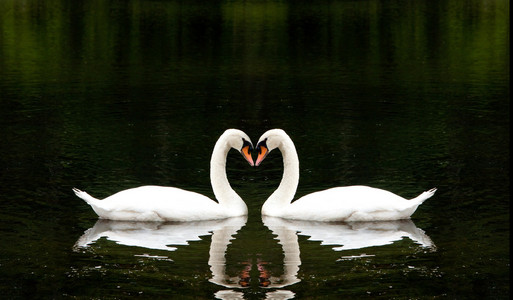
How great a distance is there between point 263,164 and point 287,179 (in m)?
4.09

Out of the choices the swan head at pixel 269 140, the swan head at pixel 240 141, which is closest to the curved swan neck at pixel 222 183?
the swan head at pixel 240 141

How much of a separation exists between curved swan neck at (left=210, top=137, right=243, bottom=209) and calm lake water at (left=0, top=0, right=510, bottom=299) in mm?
347

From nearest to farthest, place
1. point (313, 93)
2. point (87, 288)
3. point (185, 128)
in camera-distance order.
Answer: point (87, 288) < point (185, 128) < point (313, 93)

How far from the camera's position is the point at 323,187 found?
17094mm

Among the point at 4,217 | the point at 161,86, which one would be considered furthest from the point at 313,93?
the point at 4,217

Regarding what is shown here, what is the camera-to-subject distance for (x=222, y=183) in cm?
1513

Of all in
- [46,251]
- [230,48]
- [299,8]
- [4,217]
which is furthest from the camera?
[299,8]

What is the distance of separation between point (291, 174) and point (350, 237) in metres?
1.86

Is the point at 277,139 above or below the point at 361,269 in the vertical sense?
above

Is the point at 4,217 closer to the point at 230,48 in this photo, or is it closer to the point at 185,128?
the point at 185,128

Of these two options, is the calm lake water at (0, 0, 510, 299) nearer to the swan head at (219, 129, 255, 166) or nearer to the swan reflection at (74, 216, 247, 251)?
the swan reflection at (74, 216, 247, 251)

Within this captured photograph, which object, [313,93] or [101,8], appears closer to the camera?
[313,93]

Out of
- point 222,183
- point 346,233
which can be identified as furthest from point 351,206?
point 222,183

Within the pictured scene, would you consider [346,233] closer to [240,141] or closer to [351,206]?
[351,206]
